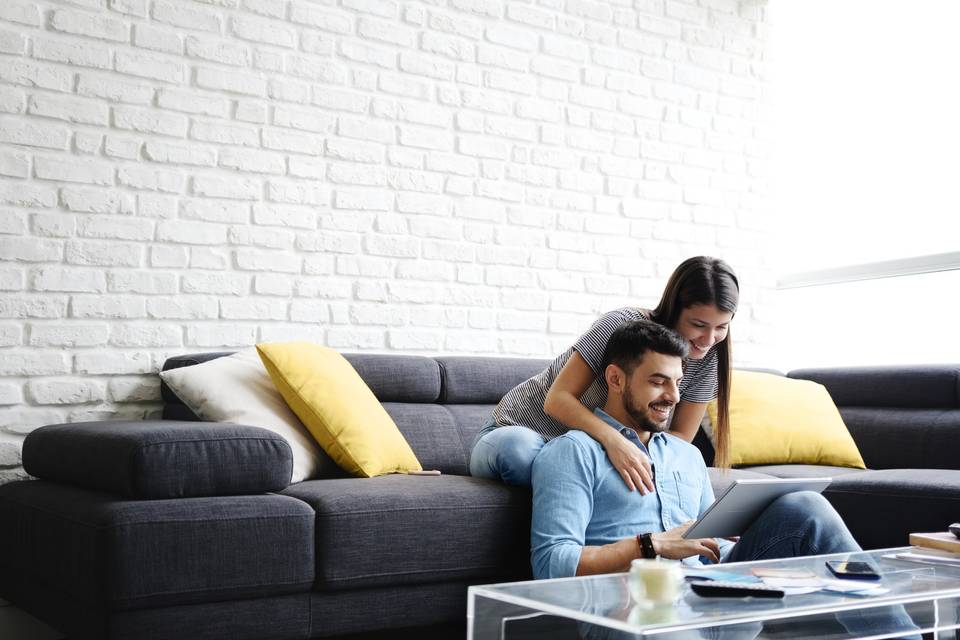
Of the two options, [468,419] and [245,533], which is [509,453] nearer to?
[245,533]

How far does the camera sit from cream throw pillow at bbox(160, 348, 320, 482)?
2.65 metres

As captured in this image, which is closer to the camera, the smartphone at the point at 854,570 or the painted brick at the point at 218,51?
the smartphone at the point at 854,570

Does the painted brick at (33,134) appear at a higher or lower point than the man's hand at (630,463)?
higher

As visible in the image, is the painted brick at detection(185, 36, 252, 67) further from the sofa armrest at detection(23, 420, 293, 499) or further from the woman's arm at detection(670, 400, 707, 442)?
the woman's arm at detection(670, 400, 707, 442)

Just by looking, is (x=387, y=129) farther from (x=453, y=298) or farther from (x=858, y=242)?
(x=858, y=242)

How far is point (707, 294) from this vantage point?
2.38 meters

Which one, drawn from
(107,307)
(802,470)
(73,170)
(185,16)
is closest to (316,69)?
(185,16)

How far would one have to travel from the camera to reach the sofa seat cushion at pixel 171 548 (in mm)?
1933

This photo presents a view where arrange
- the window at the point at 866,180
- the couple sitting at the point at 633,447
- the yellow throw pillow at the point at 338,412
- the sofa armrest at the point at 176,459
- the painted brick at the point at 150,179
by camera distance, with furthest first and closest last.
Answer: the window at the point at 866,180 < the painted brick at the point at 150,179 < the yellow throw pillow at the point at 338,412 < the sofa armrest at the point at 176,459 < the couple sitting at the point at 633,447

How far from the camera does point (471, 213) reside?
11.9 ft

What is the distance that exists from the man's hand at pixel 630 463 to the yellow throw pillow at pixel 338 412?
79 cm

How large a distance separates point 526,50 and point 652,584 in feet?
9.10

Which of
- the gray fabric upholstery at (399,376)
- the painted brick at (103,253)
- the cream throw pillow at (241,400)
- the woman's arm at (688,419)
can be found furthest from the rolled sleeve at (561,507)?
the painted brick at (103,253)

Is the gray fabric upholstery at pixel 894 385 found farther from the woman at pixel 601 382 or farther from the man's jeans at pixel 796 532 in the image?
the man's jeans at pixel 796 532
